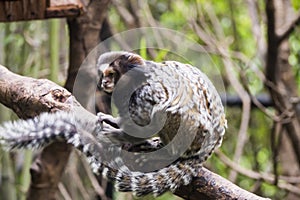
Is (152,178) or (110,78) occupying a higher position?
(110,78)

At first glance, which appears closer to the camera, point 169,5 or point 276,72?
point 276,72

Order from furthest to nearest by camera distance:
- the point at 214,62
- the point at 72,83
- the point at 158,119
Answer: the point at 214,62
the point at 72,83
the point at 158,119

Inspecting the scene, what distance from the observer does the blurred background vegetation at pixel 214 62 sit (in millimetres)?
2605

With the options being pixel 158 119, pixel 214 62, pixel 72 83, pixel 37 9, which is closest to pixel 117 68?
pixel 158 119

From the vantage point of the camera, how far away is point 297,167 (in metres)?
2.89

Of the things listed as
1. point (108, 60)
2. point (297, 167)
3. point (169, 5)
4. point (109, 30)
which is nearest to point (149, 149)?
point (108, 60)

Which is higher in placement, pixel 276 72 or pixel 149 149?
pixel 149 149

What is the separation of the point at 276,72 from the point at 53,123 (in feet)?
5.38

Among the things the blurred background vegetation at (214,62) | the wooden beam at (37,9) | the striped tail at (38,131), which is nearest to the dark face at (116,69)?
the striped tail at (38,131)

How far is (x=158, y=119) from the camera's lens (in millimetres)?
1285

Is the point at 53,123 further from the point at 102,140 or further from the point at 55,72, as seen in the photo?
the point at 55,72

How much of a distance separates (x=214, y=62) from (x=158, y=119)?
1.70 m

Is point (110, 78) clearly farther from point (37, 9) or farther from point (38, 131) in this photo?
point (37, 9)

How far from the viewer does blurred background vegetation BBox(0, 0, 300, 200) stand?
103 inches
